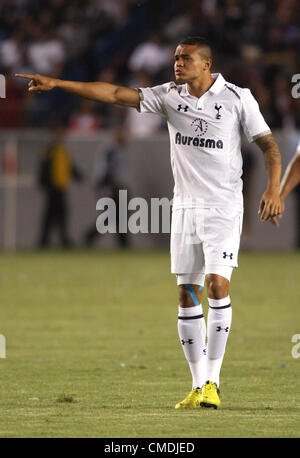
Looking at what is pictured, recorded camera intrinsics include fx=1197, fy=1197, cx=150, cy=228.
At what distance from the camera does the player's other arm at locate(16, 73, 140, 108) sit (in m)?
7.66

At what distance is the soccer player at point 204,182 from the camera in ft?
26.3

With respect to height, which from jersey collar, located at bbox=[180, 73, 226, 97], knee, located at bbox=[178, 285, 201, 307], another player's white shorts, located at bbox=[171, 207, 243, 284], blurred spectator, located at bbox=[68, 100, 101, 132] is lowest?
knee, located at bbox=[178, 285, 201, 307]

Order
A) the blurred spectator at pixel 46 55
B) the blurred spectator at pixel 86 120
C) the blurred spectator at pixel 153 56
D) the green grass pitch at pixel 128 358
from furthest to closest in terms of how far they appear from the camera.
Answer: the blurred spectator at pixel 46 55 < the blurred spectator at pixel 86 120 < the blurred spectator at pixel 153 56 < the green grass pitch at pixel 128 358

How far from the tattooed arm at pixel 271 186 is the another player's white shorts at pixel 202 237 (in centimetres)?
26

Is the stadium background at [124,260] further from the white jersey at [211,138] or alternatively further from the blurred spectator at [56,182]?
the white jersey at [211,138]

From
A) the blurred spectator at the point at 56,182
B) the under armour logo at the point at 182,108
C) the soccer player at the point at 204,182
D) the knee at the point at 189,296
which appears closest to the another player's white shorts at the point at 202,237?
the soccer player at the point at 204,182

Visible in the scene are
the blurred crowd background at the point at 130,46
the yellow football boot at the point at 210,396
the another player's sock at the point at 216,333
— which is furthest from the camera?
the blurred crowd background at the point at 130,46

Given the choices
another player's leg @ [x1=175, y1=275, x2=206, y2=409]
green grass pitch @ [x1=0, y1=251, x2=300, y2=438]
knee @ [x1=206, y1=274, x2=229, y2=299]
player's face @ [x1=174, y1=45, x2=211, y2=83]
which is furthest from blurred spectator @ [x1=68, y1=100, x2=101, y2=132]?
knee @ [x1=206, y1=274, x2=229, y2=299]

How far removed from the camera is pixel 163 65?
2420 centimetres

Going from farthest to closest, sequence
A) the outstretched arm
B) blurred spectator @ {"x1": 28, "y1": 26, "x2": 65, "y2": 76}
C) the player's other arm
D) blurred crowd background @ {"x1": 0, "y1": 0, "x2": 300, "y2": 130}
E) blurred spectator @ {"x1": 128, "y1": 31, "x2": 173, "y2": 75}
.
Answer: blurred spectator @ {"x1": 28, "y1": 26, "x2": 65, "y2": 76}, blurred spectator @ {"x1": 128, "y1": 31, "x2": 173, "y2": 75}, blurred crowd background @ {"x1": 0, "y1": 0, "x2": 300, "y2": 130}, the outstretched arm, the player's other arm

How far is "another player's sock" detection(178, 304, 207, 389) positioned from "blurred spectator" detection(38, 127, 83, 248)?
16947 mm

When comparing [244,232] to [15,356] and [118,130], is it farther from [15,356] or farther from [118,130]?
[15,356]

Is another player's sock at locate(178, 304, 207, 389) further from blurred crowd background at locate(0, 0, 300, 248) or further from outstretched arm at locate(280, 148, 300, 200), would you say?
blurred crowd background at locate(0, 0, 300, 248)
